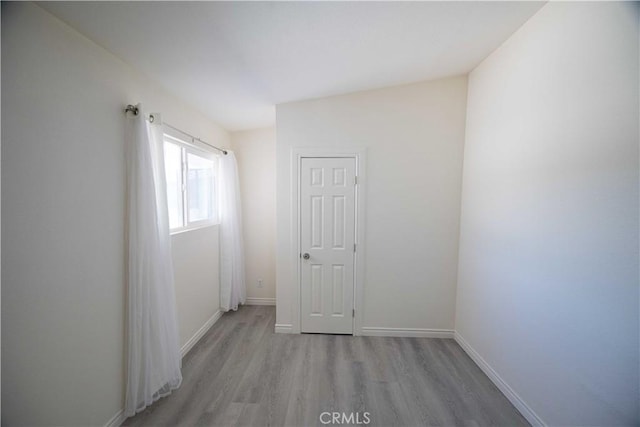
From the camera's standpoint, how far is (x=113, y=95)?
150 centimetres

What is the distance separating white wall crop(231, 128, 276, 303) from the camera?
328 centimetres

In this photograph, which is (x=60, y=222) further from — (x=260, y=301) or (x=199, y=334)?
(x=260, y=301)

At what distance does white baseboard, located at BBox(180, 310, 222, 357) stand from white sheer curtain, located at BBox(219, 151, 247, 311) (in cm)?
15

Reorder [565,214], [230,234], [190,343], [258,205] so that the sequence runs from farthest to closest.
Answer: [258,205], [230,234], [190,343], [565,214]

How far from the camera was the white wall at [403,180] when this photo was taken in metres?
2.46

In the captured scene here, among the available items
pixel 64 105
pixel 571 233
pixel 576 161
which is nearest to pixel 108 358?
pixel 64 105

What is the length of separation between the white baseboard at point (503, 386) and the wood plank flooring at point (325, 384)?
0.04m

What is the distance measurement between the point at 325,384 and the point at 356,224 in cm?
148

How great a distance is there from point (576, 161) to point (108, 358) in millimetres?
3034

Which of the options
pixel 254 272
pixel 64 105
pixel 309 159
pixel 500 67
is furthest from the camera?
pixel 254 272

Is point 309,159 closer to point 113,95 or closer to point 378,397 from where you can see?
point 113,95

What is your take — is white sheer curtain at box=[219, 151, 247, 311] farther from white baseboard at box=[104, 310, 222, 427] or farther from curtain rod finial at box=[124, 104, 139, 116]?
curtain rod finial at box=[124, 104, 139, 116]

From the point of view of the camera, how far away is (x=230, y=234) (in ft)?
9.90

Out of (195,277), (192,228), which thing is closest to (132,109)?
(192,228)
